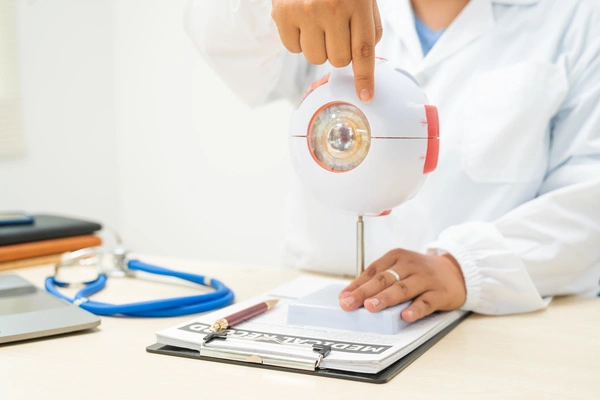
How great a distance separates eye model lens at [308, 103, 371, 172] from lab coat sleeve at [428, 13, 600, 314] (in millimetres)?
244

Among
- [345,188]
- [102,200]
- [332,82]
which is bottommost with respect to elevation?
[102,200]

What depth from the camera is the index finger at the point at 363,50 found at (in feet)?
2.16

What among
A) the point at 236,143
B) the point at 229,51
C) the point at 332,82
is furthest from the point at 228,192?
the point at 332,82

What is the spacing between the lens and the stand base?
698 millimetres

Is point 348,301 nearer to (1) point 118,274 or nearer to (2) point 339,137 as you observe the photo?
(2) point 339,137

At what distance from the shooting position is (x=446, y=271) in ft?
2.69

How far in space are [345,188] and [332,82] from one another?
0.11 m

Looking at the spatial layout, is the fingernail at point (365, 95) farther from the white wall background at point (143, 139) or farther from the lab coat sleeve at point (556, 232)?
the white wall background at point (143, 139)

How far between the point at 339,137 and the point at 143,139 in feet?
6.52

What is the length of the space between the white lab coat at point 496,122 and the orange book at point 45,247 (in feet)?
1.27

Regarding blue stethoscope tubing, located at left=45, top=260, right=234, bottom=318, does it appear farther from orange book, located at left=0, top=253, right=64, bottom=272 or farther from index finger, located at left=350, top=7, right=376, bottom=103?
index finger, located at left=350, top=7, right=376, bottom=103

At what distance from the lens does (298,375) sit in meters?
0.60

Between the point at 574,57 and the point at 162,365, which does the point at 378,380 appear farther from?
the point at 574,57

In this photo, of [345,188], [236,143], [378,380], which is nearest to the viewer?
[378,380]
